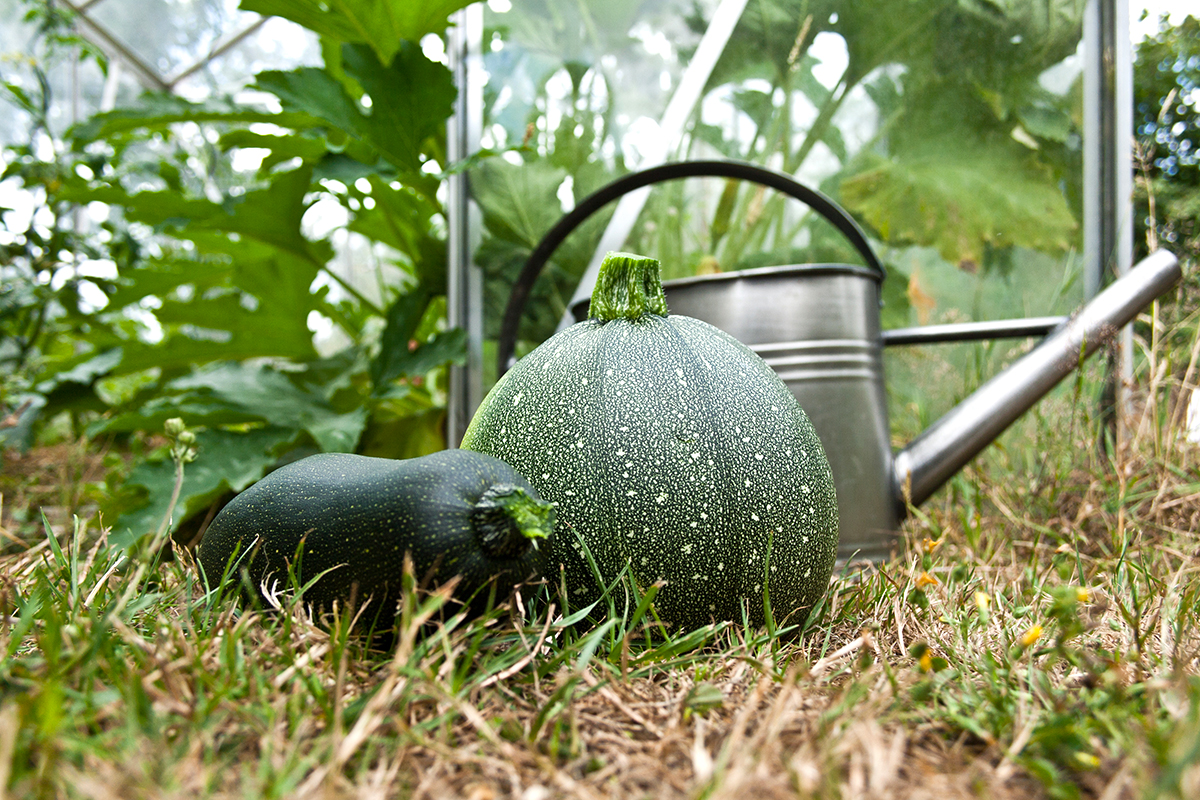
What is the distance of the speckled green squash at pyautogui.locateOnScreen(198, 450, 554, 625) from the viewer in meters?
0.79

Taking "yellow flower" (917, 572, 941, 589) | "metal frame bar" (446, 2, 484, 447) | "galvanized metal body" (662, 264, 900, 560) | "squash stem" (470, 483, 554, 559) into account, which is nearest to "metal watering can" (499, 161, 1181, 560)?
"galvanized metal body" (662, 264, 900, 560)

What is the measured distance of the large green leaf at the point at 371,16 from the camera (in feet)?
6.47

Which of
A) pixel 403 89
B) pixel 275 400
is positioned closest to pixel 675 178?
pixel 403 89

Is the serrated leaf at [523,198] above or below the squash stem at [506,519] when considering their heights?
above

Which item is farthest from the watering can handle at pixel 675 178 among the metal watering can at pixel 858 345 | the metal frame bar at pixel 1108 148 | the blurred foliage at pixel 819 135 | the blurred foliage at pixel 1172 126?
the blurred foliage at pixel 1172 126

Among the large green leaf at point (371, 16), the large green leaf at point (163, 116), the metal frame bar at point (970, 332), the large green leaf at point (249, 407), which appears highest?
the large green leaf at point (371, 16)

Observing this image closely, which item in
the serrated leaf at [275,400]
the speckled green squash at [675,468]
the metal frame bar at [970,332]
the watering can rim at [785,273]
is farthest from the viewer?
the serrated leaf at [275,400]

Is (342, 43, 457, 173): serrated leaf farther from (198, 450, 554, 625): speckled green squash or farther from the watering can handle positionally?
(198, 450, 554, 625): speckled green squash

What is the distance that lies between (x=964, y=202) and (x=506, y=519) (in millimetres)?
1945

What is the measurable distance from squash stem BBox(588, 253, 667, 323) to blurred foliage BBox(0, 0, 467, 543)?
85 centimetres

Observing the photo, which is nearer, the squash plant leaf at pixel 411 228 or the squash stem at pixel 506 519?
the squash stem at pixel 506 519

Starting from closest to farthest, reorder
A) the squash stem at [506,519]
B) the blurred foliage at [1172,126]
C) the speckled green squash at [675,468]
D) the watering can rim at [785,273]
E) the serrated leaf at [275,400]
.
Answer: the squash stem at [506,519]
the speckled green squash at [675,468]
the watering can rim at [785,273]
the serrated leaf at [275,400]
the blurred foliage at [1172,126]

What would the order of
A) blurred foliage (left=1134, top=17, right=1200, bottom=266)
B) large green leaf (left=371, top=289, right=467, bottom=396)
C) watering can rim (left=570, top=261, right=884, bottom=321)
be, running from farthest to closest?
blurred foliage (left=1134, top=17, right=1200, bottom=266) < large green leaf (left=371, top=289, right=467, bottom=396) < watering can rim (left=570, top=261, right=884, bottom=321)

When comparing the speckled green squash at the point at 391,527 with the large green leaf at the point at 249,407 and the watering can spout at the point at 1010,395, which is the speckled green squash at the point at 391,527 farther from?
the watering can spout at the point at 1010,395
